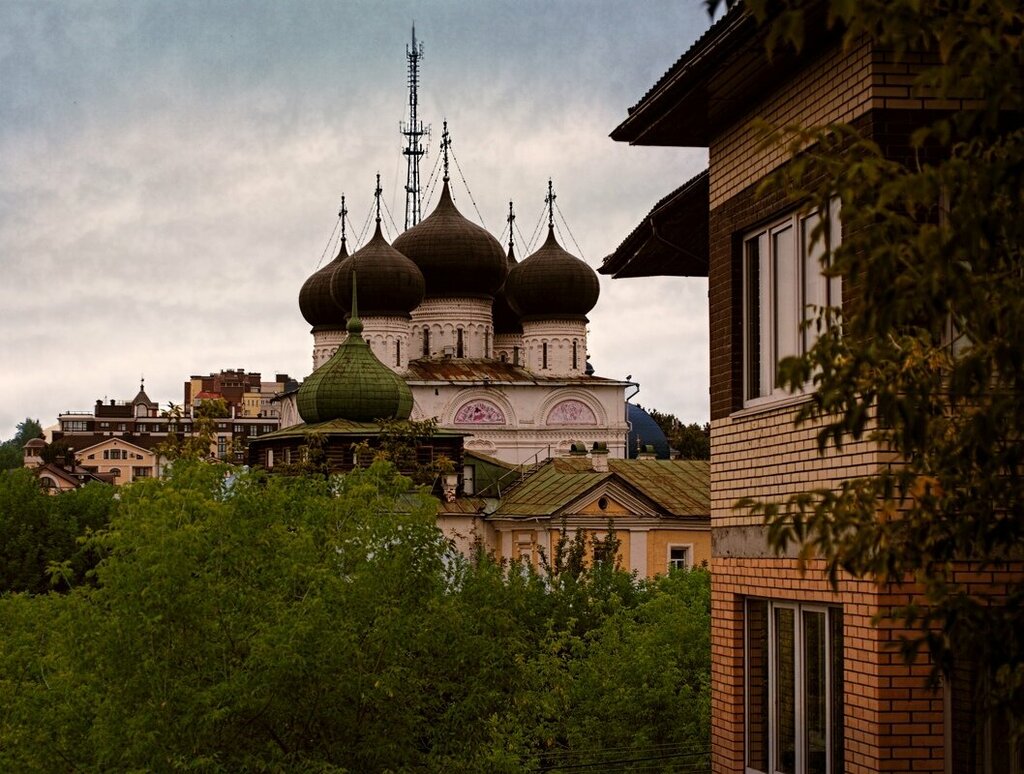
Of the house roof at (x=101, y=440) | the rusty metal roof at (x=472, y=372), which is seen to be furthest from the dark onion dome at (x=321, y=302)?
the house roof at (x=101, y=440)

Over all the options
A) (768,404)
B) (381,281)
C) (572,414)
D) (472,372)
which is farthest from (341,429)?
(768,404)

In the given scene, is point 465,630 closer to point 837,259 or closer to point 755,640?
point 755,640

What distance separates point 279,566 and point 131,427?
185 m

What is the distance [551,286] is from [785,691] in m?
71.0

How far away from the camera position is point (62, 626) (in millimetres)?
16031

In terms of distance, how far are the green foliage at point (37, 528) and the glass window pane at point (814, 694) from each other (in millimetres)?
48171

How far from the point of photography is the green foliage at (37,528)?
59.1m

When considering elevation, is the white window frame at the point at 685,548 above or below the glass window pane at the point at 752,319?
below

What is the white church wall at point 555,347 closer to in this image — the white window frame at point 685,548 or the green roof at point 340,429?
the green roof at point 340,429

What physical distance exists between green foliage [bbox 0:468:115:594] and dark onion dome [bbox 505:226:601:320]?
82.7ft

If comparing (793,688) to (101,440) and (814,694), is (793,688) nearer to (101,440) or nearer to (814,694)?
(814,694)

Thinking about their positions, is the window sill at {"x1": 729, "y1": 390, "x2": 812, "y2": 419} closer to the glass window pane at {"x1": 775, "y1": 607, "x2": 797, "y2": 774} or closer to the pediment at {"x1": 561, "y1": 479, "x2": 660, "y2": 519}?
the glass window pane at {"x1": 775, "y1": 607, "x2": 797, "y2": 774}

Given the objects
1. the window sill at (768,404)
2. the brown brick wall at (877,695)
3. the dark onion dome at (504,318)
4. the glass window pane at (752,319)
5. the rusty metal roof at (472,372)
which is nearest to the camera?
the brown brick wall at (877,695)

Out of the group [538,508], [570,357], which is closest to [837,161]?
[538,508]
